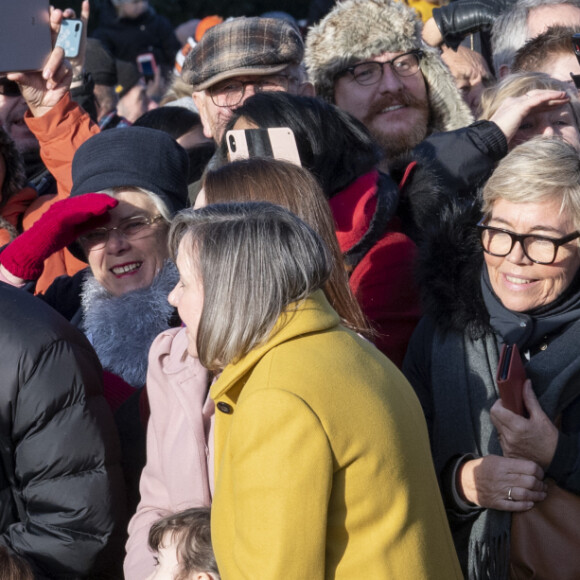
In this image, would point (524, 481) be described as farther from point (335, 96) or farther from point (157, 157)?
point (335, 96)

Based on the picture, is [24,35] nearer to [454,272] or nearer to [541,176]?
[454,272]

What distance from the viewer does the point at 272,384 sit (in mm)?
1922

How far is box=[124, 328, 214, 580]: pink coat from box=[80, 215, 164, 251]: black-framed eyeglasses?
0.85 m

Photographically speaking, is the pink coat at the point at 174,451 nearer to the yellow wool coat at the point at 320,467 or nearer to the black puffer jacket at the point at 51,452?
the black puffer jacket at the point at 51,452

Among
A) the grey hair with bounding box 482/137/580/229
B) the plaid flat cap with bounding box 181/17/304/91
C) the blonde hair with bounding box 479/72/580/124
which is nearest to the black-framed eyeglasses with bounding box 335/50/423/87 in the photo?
the plaid flat cap with bounding box 181/17/304/91

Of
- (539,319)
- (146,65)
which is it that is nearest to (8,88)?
(539,319)

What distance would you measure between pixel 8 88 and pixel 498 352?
2964mm

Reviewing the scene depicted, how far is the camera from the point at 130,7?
945 centimetres

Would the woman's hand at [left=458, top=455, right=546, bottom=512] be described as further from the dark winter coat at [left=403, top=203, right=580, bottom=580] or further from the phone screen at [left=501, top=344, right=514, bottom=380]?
the phone screen at [left=501, top=344, right=514, bottom=380]

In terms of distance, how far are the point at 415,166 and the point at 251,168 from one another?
95 cm

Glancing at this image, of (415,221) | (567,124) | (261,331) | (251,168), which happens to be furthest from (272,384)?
(567,124)

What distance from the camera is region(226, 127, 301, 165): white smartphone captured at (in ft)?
9.30

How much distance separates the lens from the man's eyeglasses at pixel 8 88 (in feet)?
15.2

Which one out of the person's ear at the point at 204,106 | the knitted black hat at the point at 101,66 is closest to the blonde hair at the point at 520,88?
the person's ear at the point at 204,106
